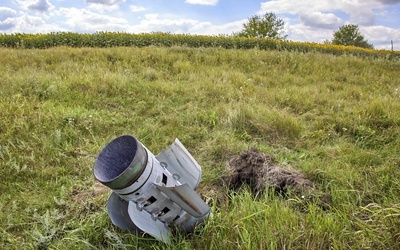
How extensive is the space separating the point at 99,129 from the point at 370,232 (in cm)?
351

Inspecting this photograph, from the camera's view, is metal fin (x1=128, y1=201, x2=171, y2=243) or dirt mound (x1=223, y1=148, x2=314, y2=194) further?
dirt mound (x1=223, y1=148, x2=314, y2=194)

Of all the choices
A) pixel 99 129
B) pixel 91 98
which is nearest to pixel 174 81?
pixel 91 98

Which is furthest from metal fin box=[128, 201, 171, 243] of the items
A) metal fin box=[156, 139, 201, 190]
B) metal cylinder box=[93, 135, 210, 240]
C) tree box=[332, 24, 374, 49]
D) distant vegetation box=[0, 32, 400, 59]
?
tree box=[332, 24, 374, 49]

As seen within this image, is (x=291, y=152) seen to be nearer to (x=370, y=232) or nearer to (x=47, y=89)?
(x=370, y=232)

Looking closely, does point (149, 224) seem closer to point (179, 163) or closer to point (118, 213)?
point (118, 213)

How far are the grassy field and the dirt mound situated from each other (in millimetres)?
138

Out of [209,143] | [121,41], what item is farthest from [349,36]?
[209,143]

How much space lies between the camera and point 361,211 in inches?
98.0

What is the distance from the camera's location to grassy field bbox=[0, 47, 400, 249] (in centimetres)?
216

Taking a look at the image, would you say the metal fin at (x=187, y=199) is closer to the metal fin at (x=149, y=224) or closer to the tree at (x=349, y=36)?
the metal fin at (x=149, y=224)

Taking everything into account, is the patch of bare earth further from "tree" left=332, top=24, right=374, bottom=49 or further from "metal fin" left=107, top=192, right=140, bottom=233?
"tree" left=332, top=24, right=374, bottom=49

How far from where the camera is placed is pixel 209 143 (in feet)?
12.8

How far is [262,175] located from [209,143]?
1.06 metres

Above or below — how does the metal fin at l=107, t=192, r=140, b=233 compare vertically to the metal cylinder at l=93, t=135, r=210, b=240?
below
